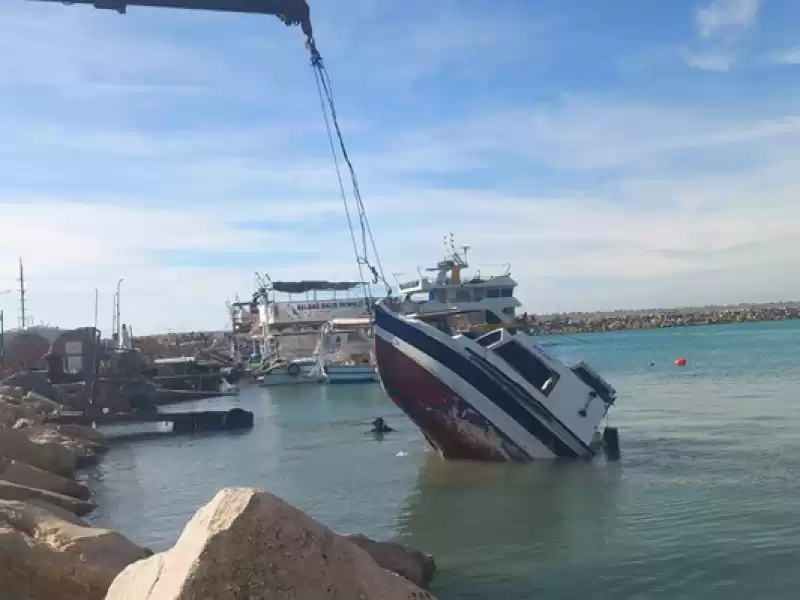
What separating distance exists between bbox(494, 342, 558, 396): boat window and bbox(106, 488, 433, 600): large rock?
1706 centimetres

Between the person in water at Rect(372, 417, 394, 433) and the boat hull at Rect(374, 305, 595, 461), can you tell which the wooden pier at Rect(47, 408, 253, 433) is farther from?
the boat hull at Rect(374, 305, 595, 461)

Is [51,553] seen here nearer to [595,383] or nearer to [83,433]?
[595,383]

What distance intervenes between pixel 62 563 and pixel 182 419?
85.2 ft

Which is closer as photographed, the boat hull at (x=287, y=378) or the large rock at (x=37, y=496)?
the large rock at (x=37, y=496)

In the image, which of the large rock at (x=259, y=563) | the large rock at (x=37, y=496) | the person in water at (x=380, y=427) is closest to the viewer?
the large rock at (x=259, y=563)

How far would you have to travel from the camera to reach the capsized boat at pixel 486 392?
22.5 meters

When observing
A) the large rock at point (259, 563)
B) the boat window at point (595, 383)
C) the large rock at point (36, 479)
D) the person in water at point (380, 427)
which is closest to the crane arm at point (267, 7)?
the large rock at point (36, 479)

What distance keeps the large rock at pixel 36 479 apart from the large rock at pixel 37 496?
768mm

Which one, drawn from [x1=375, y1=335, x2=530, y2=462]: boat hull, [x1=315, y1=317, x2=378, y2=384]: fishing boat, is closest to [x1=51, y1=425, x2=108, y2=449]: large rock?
[x1=375, y1=335, x2=530, y2=462]: boat hull

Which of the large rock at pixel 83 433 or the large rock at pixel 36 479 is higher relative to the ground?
the large rock at pixel 36 479

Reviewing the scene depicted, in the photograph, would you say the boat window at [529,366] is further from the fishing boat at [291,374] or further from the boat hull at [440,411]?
the fishing boat at [291,374]

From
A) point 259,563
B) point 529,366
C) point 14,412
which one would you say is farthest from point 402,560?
point 14,412

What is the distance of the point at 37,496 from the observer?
1496 centimetres

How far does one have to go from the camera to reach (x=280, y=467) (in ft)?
84.1
